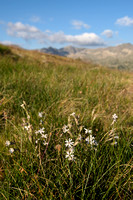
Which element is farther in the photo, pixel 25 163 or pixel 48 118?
pixel 48 118

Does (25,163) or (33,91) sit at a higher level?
(33,91)

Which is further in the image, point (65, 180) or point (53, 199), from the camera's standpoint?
point (65, 180)

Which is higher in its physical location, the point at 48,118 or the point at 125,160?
the point at 48,118

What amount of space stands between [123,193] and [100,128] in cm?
80

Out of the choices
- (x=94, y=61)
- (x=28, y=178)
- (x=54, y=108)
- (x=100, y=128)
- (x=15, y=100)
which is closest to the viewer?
(x=28, y=178)

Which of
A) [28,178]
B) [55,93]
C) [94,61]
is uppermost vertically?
[94,61]

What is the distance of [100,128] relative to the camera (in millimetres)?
2010

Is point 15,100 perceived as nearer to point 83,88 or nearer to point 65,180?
point 83,88

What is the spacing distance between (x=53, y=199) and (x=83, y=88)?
250 centimetres

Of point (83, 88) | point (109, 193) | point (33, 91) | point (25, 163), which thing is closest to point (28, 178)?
point (25, 163)

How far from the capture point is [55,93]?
2811mm

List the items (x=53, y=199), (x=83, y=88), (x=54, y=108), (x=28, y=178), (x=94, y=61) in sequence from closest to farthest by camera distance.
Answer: (x=53, y=199) → (x=28, y=178) → (x=54, y=108) → (x=83, y=88) → (x=94, y=61)

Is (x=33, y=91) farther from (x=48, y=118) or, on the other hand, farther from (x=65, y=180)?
(x=65, y=180)

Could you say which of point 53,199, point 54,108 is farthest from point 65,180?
point 54,108
